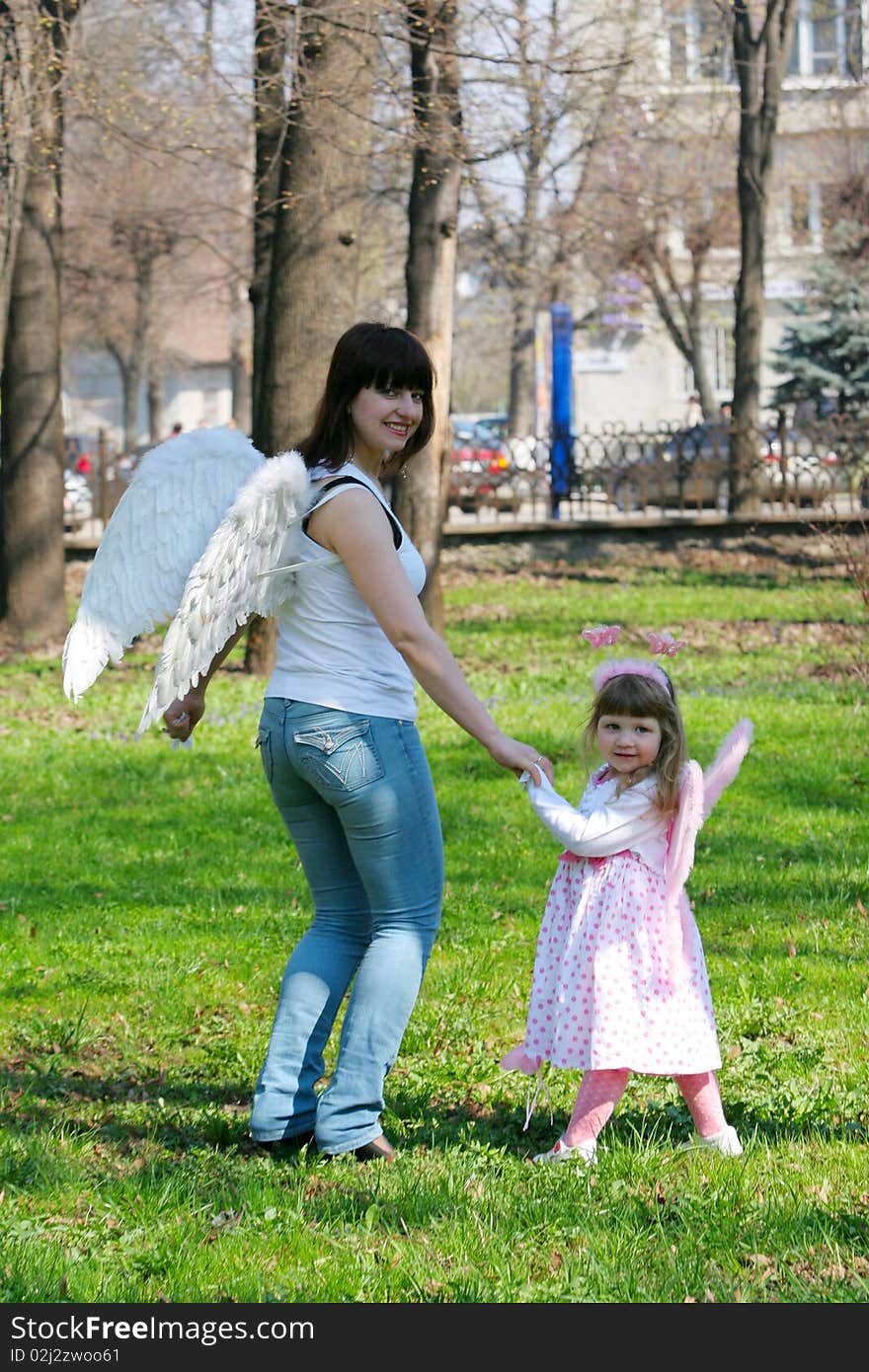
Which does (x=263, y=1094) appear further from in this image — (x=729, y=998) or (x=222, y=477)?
(x=729, y=998)

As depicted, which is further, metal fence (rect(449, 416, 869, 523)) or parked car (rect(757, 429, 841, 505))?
parked car (rect(757, 429, 841, 505))

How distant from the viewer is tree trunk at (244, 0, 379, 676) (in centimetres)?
1099

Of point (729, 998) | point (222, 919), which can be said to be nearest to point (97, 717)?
point (222, 919)

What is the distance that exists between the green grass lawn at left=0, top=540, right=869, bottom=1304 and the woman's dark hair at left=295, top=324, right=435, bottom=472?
68.7 inches

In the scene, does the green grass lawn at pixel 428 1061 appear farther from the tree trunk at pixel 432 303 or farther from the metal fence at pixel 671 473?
the metal fence at pixel 671 473

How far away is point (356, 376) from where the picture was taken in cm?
384

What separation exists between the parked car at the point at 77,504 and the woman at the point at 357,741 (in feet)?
70.3

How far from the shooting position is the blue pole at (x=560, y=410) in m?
23.6

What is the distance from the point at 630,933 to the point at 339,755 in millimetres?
876

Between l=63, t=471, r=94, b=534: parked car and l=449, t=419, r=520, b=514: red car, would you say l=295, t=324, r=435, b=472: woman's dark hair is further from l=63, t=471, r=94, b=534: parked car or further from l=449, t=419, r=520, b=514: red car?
l=63, t=471, r=94, b=534: parked car

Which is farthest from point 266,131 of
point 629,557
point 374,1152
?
point 374,1152

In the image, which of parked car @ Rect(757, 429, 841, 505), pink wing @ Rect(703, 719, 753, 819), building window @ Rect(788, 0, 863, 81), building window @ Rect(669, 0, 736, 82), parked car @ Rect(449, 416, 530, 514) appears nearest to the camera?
pink wing @ Rect(703, 719, 753, 819)

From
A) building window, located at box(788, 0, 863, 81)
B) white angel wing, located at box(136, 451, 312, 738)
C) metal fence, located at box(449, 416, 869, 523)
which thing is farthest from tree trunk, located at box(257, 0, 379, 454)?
building window, located at box(788, 0, 863, 81)

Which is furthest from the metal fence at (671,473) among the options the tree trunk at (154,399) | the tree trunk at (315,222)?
the tree trunk at (154,399)
